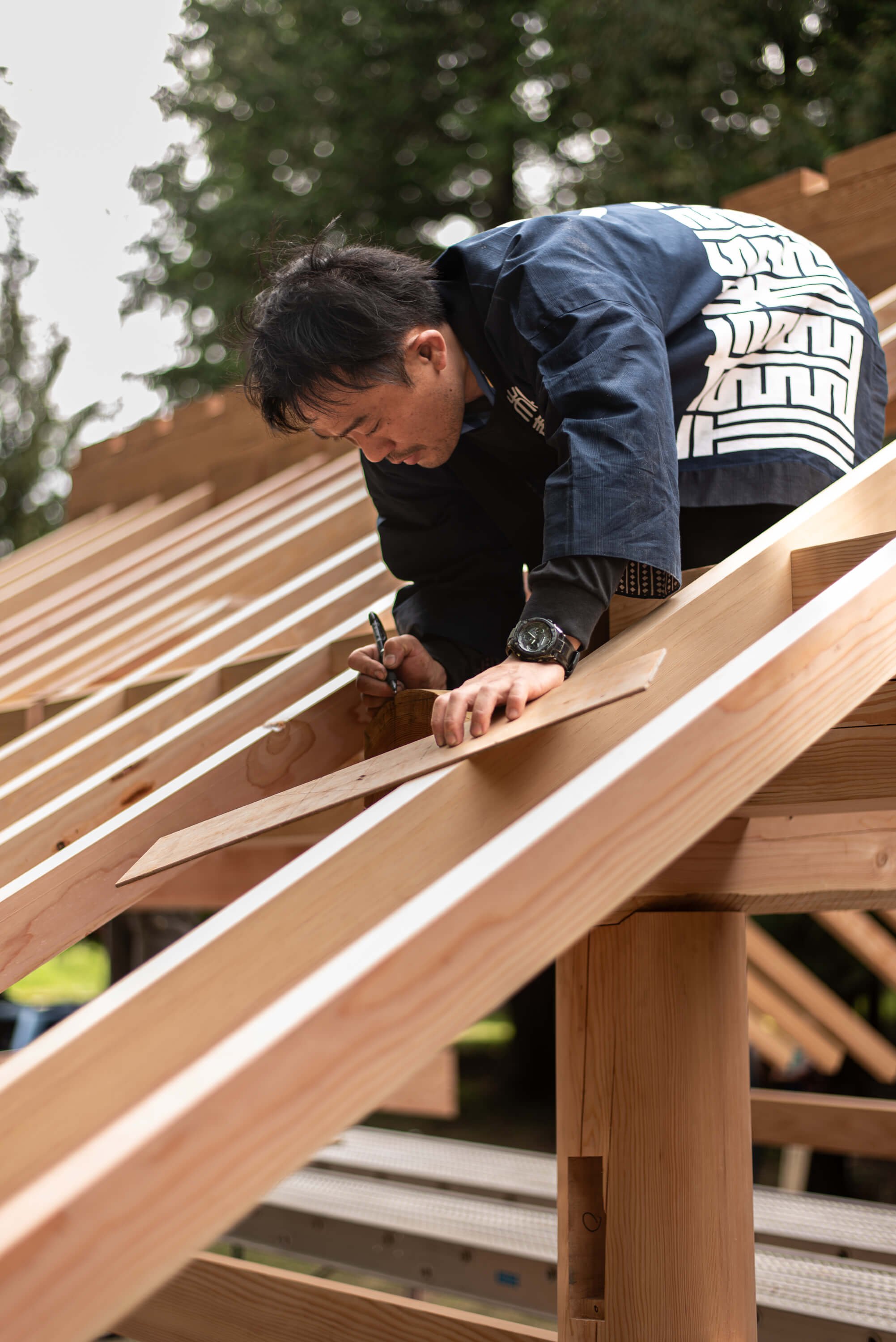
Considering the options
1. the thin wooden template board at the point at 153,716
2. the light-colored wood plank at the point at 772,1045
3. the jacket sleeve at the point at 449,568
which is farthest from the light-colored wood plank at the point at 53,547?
the light-colored wood plank at the point at 772,1045

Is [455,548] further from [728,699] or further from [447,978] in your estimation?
[447,978]

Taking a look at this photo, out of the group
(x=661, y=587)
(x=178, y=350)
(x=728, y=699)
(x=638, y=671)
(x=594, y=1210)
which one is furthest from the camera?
(x=178, y=350)

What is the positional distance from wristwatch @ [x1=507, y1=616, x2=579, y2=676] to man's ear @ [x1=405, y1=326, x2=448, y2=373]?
1.57 feet

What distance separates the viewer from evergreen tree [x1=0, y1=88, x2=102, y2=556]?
38.1ft

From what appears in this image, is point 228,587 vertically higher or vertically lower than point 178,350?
lower

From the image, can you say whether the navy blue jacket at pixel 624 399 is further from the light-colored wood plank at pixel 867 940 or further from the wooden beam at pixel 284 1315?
the light-colored wood plank at pixel 867 940

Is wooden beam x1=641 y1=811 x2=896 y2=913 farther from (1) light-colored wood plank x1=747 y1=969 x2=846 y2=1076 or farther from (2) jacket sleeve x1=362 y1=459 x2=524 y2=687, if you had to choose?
(1) light-colored wood plank x1=747 y1=969 x2=846 y2=1076

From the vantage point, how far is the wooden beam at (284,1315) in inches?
73.2

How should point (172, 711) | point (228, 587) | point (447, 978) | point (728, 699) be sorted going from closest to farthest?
1. point (447, 978)
2. point (728, 699)
3. point (172, 711)
4. point (228, 587)

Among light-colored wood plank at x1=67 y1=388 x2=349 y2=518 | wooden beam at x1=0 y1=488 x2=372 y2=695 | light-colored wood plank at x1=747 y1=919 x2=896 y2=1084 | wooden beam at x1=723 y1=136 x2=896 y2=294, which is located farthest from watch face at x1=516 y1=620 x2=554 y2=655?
light-colored wood plank at x1=747 y1=919 x2=896 y2=1084

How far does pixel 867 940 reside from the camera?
5176 millimetres

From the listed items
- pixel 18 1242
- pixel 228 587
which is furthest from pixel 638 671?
pixel 228 587

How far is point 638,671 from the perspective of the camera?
1.13 m

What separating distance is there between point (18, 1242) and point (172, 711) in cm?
162
